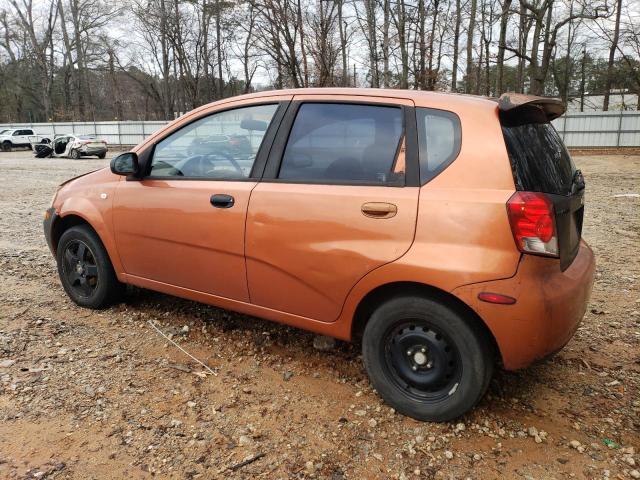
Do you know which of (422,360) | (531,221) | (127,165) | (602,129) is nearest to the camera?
(531,221)

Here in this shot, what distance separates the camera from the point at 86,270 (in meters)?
4.13

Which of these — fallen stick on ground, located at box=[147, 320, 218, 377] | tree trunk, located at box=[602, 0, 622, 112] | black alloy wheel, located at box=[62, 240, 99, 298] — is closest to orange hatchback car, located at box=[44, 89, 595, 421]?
fallen stick on ground, located at box=[147, 320, 218, 377]

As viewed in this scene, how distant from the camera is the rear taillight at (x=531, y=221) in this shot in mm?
2295

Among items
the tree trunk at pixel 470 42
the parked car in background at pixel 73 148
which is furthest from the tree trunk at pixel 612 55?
the parked car in background at pixel 73 148

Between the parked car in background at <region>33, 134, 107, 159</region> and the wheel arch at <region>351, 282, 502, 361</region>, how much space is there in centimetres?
2584

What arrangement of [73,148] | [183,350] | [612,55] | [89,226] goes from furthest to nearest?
[612,55], [73,148], [89,226], [183,350]

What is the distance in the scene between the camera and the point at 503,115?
8.31 feet

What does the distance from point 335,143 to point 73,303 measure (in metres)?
2.88

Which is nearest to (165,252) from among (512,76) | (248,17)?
(248,17)

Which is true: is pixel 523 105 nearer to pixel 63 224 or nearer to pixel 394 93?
pixel 394 93

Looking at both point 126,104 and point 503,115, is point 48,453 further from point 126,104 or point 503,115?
point 126,104

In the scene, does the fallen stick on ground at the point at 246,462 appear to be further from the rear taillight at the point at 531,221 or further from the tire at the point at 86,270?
the tire at the point at 86,270

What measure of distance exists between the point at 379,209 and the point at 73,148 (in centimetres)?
2638

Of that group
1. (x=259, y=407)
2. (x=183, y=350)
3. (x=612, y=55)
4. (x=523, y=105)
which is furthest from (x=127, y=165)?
(x=612, y=55)
